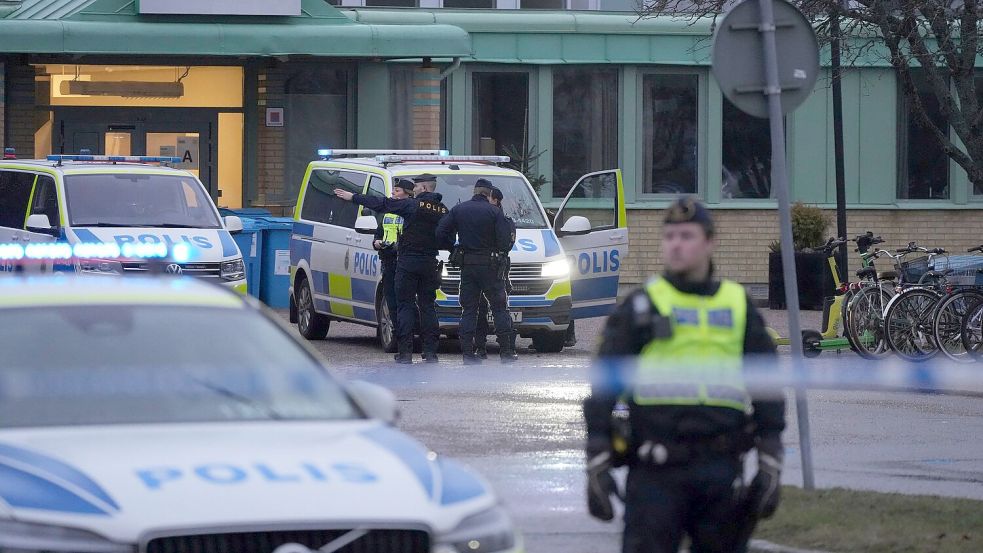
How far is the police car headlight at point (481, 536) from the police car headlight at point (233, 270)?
12018 mm

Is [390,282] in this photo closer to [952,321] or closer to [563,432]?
[563,432]

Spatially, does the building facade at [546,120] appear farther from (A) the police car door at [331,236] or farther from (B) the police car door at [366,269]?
(B) the police car door at [366,269]

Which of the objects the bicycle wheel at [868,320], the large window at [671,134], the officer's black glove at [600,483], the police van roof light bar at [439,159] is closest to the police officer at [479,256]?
the police van roof light bar at [439,159]

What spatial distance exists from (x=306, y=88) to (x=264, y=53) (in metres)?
2.47

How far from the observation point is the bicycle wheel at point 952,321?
662 inches

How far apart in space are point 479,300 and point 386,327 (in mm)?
1250

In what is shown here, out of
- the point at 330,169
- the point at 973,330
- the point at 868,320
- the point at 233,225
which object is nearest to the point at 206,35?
the point at 330,169

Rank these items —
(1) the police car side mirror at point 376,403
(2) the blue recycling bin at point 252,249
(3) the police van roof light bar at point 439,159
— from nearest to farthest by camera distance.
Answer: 1. (1) the police car side mirror at point 376,403
2. (3) the police van roof light bar at point 439,159
3. (2) the blue recycling bin at point 252,249

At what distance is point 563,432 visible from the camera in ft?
39.9

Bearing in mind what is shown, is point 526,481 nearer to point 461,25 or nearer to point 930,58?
point 930,58

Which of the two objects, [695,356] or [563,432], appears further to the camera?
[563,432]

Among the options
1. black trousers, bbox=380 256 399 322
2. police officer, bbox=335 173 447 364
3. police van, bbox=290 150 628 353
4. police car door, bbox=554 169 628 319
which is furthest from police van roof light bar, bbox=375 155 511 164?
police officer, bbox=335 173 447 364

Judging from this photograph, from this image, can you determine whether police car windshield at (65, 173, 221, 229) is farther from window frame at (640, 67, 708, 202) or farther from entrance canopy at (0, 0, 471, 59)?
window frame at (640, 67, 708, 202)

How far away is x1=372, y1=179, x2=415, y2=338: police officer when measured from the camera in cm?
1656
